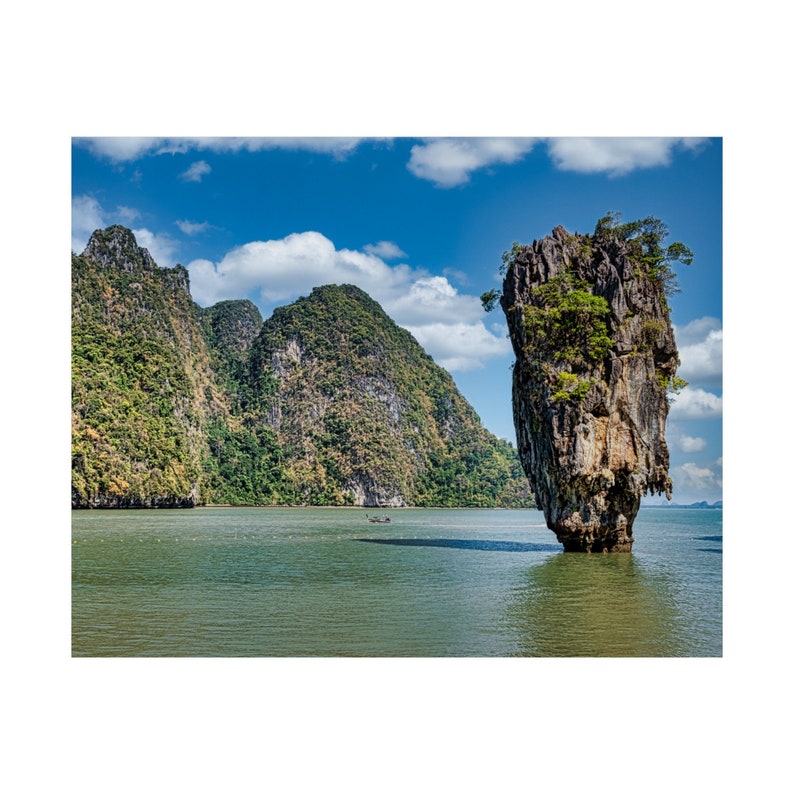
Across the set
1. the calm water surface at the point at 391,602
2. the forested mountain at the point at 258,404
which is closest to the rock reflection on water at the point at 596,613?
the calm water surface at the point at 391,602

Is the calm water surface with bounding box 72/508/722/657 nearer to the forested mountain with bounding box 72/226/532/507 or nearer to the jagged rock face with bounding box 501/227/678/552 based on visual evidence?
the jagged rock face with bounding box 501/227/678/552

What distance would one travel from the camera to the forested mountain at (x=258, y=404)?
171 ft

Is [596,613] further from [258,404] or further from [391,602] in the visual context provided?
[258,404]

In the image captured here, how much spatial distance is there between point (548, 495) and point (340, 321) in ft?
222

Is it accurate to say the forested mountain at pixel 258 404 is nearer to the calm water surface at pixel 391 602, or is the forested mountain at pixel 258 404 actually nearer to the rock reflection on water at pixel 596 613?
the calm water surface at pixel 391 602

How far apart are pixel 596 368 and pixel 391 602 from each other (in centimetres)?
774

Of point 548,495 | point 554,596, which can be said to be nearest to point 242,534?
point 548,495

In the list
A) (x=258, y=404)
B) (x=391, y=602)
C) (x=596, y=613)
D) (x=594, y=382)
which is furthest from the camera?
(x=258, y=404)

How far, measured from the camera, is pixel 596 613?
396 inches

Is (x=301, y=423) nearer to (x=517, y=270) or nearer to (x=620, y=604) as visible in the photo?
(x=517, y=270)

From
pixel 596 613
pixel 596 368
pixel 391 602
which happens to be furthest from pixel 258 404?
pixel 596 613

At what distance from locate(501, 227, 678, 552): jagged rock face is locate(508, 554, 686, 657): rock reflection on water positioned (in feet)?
6.07

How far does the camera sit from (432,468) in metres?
81.4
